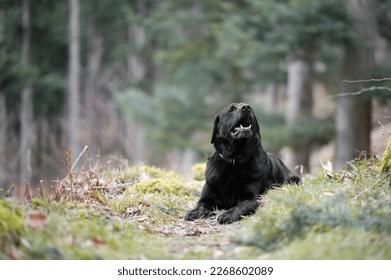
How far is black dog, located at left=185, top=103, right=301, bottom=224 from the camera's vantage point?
5801mm

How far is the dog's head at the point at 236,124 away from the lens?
574cm

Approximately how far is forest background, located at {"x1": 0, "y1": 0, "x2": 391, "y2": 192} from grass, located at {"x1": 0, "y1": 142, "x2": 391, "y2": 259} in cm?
110

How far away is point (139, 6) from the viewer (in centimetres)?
3164

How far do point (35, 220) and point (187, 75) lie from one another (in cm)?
2039

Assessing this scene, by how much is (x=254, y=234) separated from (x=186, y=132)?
1971 centimetres

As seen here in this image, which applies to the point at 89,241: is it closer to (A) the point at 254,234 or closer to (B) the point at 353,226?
(A) the point at 254,234

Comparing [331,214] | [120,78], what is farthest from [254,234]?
[120,78]

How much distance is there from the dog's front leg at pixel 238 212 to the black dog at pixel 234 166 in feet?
0.04

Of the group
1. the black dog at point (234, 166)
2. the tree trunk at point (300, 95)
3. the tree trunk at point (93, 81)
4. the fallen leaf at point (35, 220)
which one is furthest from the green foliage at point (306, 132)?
the tree trunk at point (93, 81)

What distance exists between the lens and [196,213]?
5840 millimetres

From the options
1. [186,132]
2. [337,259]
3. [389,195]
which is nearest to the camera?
[337,259]

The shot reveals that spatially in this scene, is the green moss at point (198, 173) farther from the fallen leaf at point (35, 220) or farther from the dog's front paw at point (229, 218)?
the fallen leaf at point (35, 220)

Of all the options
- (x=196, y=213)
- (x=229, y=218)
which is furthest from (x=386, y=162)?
(x=196, y=213)

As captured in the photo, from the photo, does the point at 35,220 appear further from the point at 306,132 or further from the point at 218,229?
the point at 306,132
